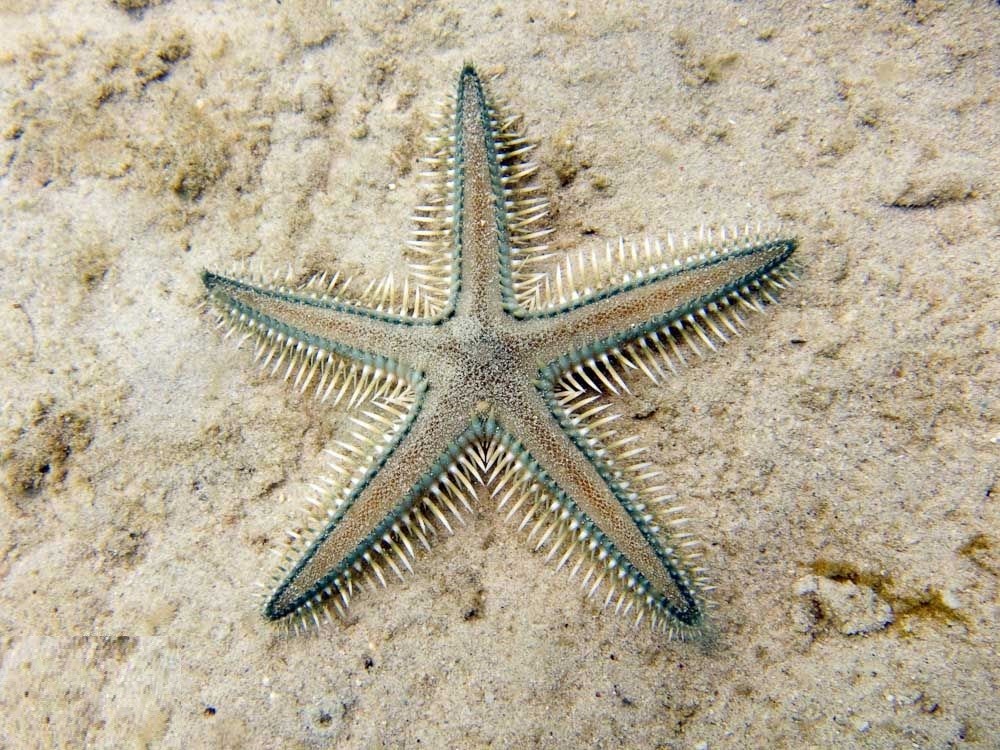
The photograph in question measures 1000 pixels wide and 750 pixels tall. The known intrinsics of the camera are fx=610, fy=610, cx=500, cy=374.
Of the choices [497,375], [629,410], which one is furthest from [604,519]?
Result: [497,375]

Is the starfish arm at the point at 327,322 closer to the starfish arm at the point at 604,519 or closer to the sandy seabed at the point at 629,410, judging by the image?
the sandy seabed at the point at 629,410

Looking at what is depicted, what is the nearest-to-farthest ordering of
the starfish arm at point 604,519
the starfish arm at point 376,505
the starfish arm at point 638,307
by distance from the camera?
the starfish arm at point 604,519 → the starfish arm at point 376,505 → the starfish arm at point 638,307

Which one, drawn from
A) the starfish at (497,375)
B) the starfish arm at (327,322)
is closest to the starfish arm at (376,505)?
the starfish at (497,375)

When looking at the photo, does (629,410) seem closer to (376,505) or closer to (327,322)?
(376,505)

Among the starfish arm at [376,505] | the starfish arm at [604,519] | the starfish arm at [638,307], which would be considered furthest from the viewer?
the starfish arm at [638,307]

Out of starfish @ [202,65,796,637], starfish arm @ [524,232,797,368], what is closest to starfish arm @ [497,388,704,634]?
starfish @ [202,65,796,637]

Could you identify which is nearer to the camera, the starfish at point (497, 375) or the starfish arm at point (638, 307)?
the starfish at point (497, 375)

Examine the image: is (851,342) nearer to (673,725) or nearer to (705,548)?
(705,548)
